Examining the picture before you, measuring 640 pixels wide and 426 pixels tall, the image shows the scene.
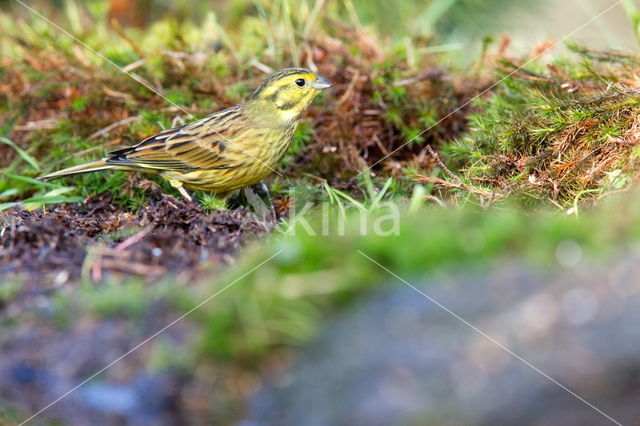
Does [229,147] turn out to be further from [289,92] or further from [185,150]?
[289,92]

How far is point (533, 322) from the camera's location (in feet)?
7.38

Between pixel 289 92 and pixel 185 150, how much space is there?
813 millimetres

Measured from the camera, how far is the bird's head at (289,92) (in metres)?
5.02

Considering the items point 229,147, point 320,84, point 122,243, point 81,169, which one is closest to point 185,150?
point 229,147

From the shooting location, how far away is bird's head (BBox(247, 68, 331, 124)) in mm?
5020

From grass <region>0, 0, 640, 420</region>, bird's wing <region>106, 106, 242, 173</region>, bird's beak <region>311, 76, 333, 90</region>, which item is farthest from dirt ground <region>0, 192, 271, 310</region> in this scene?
bird's beak <region>311, 76, 333, 90</region>

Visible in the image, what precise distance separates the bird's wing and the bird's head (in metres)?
0.25

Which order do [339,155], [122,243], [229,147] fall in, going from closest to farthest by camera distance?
[122,243] → [229,147] → [339,155]

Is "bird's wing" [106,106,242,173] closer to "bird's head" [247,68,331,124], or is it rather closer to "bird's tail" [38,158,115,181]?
"bird's tail" [38,158,115,181]

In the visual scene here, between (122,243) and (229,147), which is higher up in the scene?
(229,147)

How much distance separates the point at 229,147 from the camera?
4.90 metres

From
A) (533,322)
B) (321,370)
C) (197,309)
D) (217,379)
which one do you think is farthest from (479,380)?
(197,309)

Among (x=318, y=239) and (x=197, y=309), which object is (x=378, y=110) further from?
(x=197, y=309)

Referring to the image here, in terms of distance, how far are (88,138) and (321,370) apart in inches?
156
